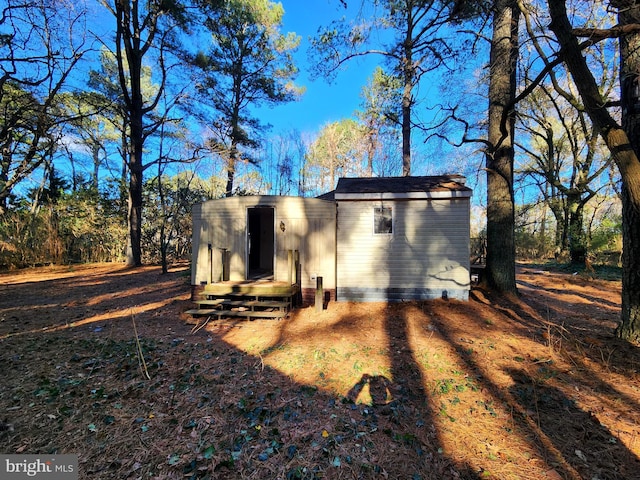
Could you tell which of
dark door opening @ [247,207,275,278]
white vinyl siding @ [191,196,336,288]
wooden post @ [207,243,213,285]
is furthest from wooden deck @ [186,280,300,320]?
dark door opening @ [247,207,275,278]

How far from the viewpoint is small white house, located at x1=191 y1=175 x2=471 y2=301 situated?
694cm

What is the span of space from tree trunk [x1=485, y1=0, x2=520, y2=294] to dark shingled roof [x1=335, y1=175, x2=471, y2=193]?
92 cm

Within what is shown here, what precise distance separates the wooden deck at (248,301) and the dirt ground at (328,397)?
30cm

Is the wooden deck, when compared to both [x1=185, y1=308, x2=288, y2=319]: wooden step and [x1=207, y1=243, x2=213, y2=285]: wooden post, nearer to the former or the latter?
[x1=185, y1=308, x2=288, y2=319]: wooden step

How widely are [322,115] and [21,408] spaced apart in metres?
19.1

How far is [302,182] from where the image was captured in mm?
18219

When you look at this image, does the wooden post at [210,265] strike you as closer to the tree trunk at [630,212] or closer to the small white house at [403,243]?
the small white house at [403,243]

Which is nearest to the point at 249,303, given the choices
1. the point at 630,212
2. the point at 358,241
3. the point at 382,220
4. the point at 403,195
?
the point at 358,241

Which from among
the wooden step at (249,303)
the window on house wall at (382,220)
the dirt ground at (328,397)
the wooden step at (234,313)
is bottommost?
the dirt ground at (328,397)

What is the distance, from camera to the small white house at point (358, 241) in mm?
6941

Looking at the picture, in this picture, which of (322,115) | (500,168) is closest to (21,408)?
(500,168)

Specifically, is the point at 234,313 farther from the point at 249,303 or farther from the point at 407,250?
the point at 407,250

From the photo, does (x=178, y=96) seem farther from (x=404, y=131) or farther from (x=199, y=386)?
(x=199, y=386)

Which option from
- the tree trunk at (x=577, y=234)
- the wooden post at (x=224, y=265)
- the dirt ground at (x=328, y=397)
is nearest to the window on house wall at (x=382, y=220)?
the dirt ground at (x=328, y=397)
